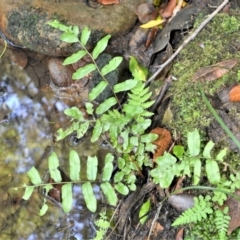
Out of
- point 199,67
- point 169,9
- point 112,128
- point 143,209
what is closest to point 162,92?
point 199,67

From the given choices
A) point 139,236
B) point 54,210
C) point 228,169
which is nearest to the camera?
point 228,169

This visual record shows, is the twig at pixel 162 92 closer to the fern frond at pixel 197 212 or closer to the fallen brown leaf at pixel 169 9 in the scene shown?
the fallen brown leaf at pixel 169 9

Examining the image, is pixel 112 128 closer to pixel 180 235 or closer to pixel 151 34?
pixel 180 235

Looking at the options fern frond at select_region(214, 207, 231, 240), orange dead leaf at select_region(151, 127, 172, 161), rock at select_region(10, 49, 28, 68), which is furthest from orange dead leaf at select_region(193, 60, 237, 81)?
rock at select_region(10, 49, 28, 68)

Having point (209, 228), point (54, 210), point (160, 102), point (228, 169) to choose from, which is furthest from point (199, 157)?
point (54, 210)

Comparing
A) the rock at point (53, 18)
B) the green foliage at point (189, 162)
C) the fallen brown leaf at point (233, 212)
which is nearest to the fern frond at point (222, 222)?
the fallen brown leaf at point (233, 212)

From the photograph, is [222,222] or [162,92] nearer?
[222,222]

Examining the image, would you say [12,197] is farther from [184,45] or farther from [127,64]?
[184,45]
